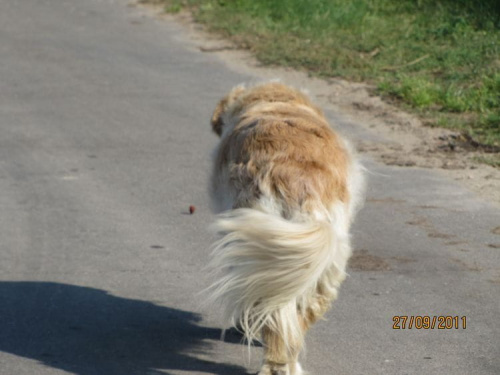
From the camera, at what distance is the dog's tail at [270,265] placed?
4273 mm

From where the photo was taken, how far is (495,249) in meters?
6.55

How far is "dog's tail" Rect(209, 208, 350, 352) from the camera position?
14.0 feet

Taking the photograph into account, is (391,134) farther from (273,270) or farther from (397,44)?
(273,270)

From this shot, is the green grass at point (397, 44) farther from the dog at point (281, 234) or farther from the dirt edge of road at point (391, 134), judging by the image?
the dog at point (281, 234)

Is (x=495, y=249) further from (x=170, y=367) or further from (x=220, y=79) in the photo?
Answer: (x=220, y=79)

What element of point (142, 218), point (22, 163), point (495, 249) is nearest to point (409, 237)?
point (495, 249)

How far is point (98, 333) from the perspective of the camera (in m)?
5.34

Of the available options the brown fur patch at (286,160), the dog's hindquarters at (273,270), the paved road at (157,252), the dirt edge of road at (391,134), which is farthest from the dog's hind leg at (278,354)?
the dirt edge of road at (391,134)

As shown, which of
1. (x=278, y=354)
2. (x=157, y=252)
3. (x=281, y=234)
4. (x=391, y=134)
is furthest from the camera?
(x=391, y=134)

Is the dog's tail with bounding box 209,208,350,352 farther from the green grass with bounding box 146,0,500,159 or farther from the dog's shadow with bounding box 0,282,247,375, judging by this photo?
the green grass with bounding box 146,0,500,159

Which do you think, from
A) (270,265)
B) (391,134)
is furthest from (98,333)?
(391,134)

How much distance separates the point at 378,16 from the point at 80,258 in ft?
28.2

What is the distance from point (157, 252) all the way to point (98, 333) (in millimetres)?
1391

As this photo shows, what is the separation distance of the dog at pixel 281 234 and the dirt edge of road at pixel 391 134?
11.1ft
